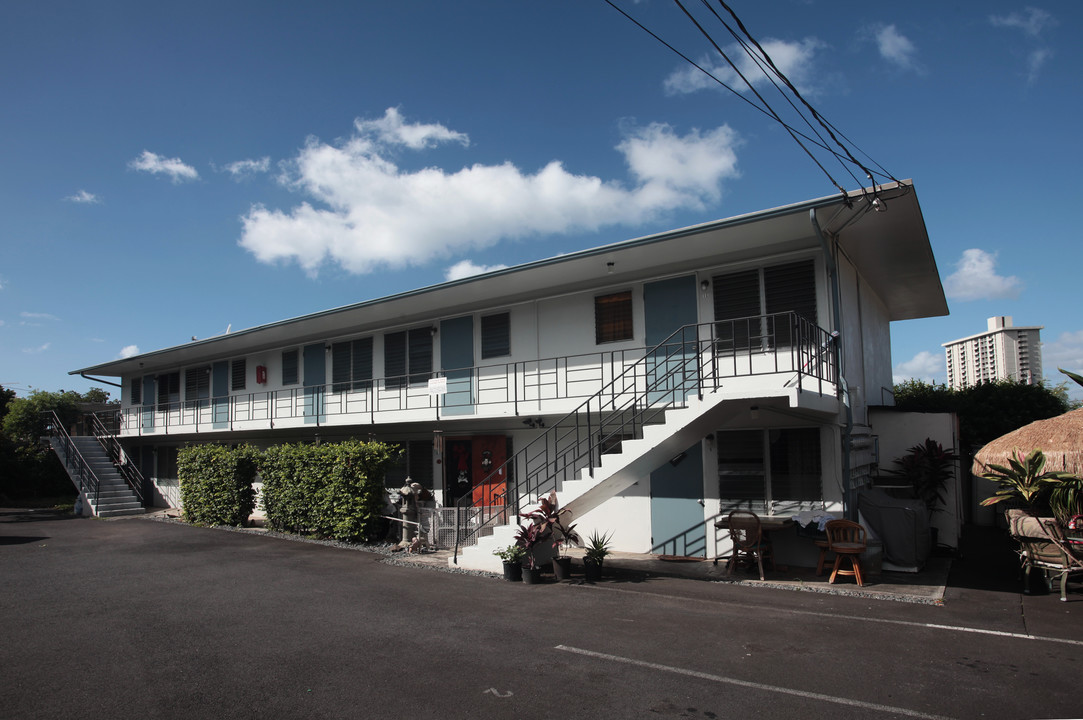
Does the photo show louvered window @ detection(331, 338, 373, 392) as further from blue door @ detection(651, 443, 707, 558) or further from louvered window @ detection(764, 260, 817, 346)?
louvered window @ detection(764, 260, 817, 346)

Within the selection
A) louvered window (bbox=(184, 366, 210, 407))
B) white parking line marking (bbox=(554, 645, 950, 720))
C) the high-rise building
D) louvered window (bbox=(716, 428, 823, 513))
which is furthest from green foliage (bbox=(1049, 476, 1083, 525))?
the high-rise building

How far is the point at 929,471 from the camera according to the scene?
11.7m

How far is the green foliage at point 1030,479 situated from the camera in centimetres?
877

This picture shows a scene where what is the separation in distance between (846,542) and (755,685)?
4526 mm

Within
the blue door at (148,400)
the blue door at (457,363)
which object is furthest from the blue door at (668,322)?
the blue door at (148,400)

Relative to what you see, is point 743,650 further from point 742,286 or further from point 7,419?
point 7,419

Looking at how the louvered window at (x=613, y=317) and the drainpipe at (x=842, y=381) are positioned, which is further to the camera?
the louvered window at (x=613, y=317)

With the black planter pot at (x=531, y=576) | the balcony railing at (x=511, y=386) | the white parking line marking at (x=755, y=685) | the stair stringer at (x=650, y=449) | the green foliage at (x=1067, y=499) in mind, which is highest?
the balcony railing at (x=511, y=386)

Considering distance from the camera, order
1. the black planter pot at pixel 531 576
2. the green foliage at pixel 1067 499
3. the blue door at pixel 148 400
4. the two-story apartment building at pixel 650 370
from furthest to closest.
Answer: the blue door at pixel 148 400
the two-story apartment building at pixel 650 370
the black planter pot at pixel 531 576
the green foliage at pixel 1067 499

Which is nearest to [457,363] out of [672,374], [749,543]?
[672,374]

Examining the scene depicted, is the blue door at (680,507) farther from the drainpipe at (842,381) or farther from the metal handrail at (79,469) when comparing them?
the metal handrail at (79,469)

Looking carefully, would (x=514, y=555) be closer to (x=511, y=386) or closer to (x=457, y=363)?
(x=511, y=386)

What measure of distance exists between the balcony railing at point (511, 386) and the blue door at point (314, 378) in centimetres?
4

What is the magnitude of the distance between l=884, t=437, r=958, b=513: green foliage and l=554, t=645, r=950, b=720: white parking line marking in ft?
25.8
